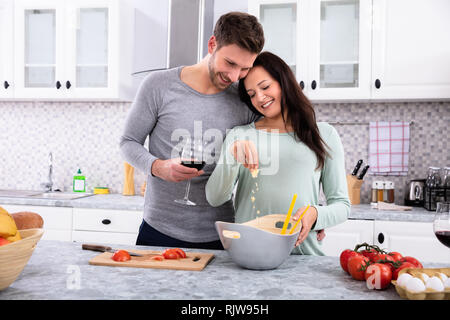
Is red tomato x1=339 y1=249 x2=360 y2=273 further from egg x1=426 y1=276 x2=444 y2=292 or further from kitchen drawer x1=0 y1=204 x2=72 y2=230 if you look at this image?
kitchen drawer x1=0 y1=204 x2=72 y2=230

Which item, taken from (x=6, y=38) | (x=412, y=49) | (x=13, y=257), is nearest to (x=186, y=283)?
(x=13, y=257)

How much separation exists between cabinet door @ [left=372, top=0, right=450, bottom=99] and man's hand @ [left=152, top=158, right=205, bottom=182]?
5.90 feet

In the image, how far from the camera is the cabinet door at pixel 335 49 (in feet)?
9.16

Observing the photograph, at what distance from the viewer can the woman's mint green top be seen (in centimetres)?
145

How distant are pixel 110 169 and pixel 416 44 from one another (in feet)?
8.22

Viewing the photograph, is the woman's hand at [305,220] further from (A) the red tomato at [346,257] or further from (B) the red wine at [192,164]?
(B) the red wine at [192,164]

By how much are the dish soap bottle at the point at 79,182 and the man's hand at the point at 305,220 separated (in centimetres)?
244

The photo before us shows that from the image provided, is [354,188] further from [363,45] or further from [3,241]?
Result: [3,241]

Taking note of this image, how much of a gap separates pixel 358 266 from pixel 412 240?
5.40 ft

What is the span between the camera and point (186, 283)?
101 cm

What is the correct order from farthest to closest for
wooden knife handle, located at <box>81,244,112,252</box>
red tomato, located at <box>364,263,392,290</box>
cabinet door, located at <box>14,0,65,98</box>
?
1. cabinet door, located at <box>14,0,65,98</box>
2. wooden knife handle, located at <box>81,244,112,252</box>
3. red tomato, located at <box>364,263,392,290</box>

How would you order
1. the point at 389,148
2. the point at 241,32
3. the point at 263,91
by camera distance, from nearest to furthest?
1. the point at 241,32
2. the point at 263,91
3. the point at 389,148

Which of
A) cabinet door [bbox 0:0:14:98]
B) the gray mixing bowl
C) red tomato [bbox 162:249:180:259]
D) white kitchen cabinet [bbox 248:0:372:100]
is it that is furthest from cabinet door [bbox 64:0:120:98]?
the gray mixing bowl

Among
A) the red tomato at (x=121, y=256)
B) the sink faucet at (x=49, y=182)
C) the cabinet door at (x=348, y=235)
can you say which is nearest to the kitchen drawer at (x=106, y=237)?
the sink faucet at (x=49, y=182)
